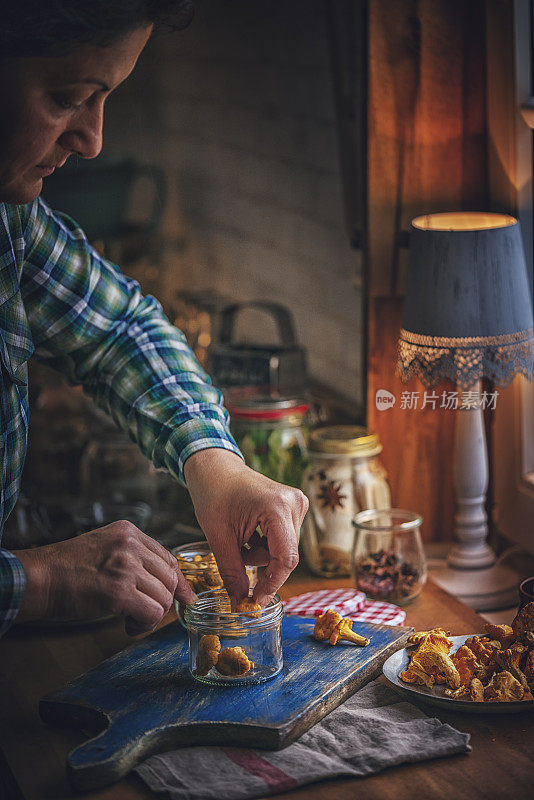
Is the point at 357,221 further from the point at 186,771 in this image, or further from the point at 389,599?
the point at 186,771

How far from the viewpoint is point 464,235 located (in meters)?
1.31

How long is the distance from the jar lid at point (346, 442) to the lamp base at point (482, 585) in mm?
237

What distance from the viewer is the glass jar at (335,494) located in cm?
148

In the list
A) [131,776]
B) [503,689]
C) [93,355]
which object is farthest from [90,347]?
[503,689]

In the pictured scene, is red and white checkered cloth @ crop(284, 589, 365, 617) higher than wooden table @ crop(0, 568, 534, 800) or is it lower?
higher

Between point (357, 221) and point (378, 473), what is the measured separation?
1.77 feet

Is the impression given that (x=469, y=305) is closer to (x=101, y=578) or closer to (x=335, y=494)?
(x=335, y=494)

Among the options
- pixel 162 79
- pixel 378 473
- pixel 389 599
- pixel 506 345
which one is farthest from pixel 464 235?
pixel 162 79

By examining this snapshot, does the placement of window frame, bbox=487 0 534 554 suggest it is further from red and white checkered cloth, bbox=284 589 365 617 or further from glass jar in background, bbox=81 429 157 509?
glass jar in background, bbox=81 429 157 509

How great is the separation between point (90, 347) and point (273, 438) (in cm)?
38

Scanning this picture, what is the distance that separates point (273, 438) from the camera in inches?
61.0

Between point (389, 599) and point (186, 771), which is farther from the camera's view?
point (389, 599)

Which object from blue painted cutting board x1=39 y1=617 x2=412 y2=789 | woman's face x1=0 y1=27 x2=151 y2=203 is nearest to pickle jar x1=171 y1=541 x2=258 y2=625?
blue painted cutting board x1=39 y1=617 x2=412 y2=789

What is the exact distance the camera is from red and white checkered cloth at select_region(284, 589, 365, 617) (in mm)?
1262
